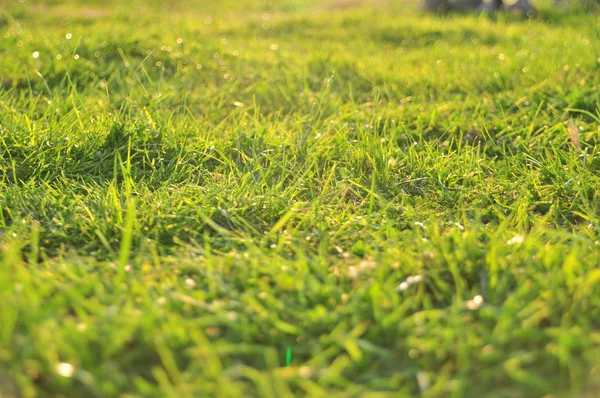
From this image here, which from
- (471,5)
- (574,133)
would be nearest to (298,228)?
(574,133)

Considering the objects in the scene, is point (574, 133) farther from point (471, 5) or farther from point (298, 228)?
point (471, 5)

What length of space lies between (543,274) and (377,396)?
0.77 metres

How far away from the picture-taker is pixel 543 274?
2.13 meters

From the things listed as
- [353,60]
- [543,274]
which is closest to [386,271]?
[543,274]

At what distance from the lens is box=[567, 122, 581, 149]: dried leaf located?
326cm

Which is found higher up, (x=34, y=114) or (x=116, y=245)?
(x=34, y=114)

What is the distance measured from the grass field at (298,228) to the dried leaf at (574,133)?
0.05 meters

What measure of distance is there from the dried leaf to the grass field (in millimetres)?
47

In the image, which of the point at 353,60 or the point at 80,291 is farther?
the point at 353,60

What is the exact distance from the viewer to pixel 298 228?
2.64 m

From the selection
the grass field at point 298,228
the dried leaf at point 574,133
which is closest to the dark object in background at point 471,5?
the grass field at point 298,228

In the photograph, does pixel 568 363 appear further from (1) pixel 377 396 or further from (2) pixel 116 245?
(2) pixel 116 245

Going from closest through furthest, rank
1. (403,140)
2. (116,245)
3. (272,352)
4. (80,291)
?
1. (272,352)
2. (80,291)
3. (116,245)
4. (403,140)

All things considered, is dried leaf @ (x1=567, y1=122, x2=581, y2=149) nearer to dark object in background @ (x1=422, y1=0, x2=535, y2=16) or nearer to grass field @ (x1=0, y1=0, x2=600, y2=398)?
grass field @ (x1=0, y1=0, x2=600, y2=398)
